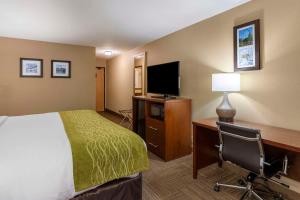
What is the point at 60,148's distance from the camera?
1400 millimetres

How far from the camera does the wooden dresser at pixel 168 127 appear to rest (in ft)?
9.50

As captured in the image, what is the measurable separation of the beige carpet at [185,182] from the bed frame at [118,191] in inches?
14.8

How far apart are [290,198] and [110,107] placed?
6055 mm

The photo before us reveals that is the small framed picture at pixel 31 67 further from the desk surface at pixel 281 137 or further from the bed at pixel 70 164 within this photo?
the desk surface at pixel 281 137

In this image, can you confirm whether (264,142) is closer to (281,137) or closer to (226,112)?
(281,137)

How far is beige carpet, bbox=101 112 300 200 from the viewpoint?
197cm

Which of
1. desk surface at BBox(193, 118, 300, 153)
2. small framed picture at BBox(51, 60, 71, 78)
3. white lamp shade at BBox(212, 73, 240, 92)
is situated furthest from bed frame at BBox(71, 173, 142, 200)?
small framed picture at BBox(51, 60, 71, 78)

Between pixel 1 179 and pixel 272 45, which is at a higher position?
pixel 272 45

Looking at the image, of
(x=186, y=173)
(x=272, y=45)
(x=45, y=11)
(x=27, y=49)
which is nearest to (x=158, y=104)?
(x=186, y=173)

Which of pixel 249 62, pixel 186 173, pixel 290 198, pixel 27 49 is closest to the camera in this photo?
pixel 290 198

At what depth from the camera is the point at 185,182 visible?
226 centimetres

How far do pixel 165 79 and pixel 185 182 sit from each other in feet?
6.03

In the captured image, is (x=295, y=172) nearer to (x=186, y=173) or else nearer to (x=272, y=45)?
(x=186, y=173)

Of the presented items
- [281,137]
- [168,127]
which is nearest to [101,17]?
[168,127]
